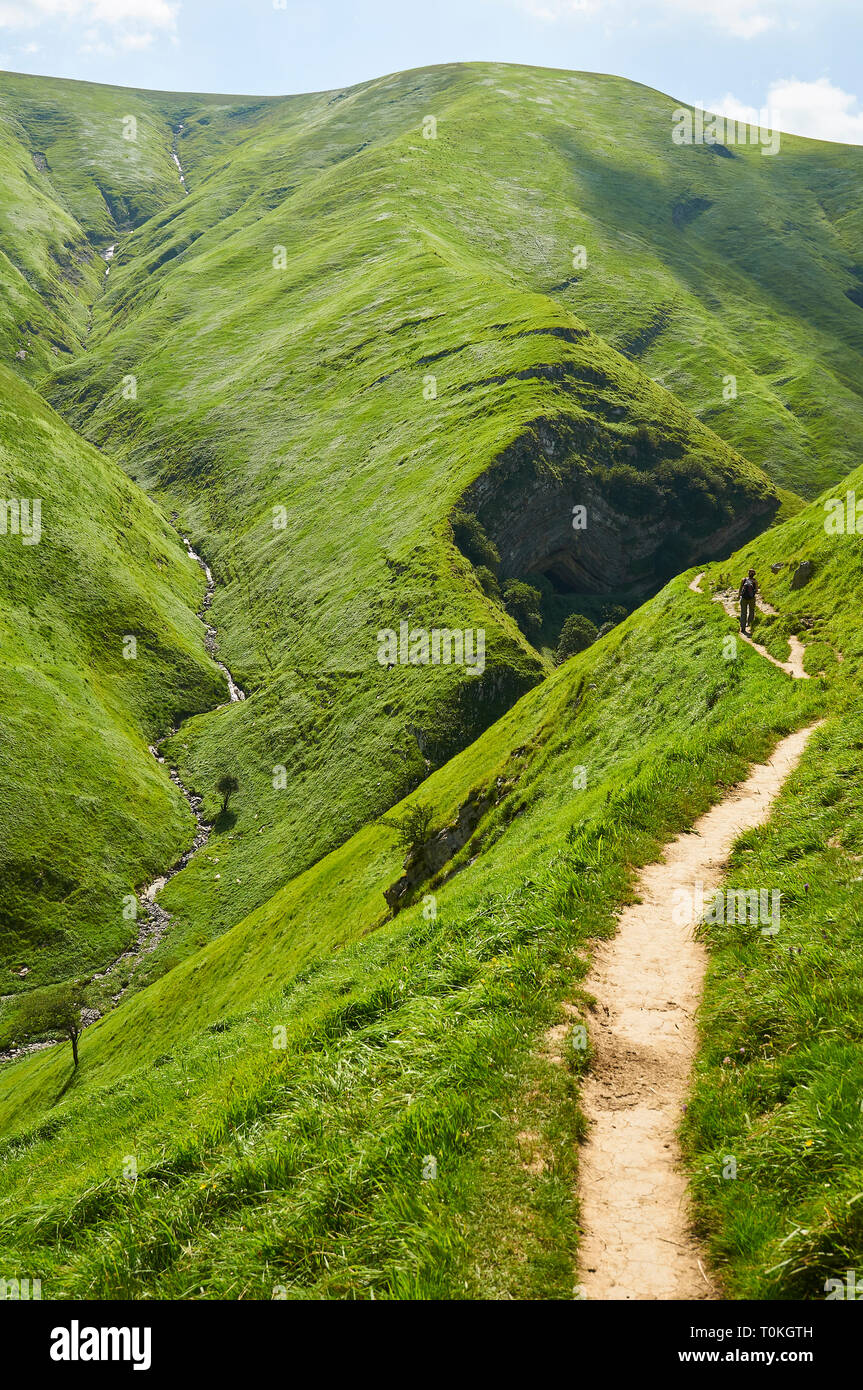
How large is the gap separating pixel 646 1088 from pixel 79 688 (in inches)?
5608

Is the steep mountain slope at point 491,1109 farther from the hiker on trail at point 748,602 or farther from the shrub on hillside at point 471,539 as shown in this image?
the shrub on hillside at point 471,539

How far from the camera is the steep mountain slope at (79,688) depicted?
363ft

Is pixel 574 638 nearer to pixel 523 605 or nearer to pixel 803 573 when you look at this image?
pixel 523 605

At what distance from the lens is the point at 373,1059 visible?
38.8 ft

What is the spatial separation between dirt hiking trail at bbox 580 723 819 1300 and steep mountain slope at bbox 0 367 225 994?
107882 mm

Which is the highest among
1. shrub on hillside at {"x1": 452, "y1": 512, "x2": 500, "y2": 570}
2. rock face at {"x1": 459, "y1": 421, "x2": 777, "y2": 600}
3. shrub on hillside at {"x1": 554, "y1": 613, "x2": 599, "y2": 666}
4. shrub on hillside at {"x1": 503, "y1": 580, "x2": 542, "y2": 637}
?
rock face at {"x1": 459, "y1": 421, "x2": 777, "y2": 600}

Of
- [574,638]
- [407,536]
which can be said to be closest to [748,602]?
[574,638]

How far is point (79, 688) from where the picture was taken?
13738 centimetres

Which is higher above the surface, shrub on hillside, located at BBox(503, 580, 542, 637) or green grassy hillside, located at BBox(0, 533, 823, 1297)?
shrub on hillside, located at BBox(503, 580, 542, 637)

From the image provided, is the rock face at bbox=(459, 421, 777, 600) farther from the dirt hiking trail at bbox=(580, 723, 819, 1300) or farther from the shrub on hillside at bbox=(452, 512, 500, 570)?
the dirt hiking trail at bbox=(580, 723, 819, 1300)

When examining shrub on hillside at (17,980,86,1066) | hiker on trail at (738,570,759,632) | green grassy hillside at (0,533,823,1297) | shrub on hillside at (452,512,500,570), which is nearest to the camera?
green grassy hillside at (0,533,823,1297)

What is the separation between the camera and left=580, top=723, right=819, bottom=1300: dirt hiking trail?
8.03 meters

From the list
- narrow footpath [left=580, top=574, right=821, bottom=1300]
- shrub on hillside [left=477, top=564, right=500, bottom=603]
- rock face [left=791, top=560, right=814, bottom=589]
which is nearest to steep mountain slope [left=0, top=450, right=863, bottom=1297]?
narrow footpath [left=580, top=574, right=821, bottom=1300]

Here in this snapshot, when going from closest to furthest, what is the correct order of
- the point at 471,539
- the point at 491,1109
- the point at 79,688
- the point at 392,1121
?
the point at 491,1109 → the point at 392,1121 → the point at 471,539 → the point at 79,688
